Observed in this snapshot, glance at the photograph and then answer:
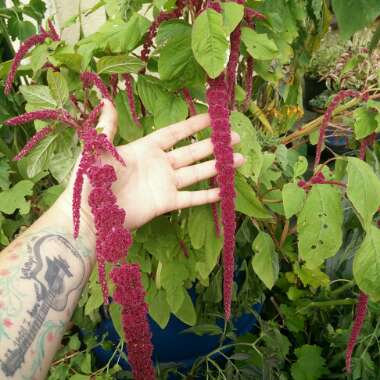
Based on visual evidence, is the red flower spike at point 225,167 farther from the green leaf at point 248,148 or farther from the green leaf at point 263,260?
the green leaf at point 263,260

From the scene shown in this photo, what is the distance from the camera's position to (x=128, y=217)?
70cm

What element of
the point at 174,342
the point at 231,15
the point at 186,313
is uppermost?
the point at 231,15

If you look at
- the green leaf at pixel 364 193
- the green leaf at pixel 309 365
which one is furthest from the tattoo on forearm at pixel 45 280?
the green leaf at pixel 309 365

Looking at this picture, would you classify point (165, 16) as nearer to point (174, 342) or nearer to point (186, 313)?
point (186, 313)

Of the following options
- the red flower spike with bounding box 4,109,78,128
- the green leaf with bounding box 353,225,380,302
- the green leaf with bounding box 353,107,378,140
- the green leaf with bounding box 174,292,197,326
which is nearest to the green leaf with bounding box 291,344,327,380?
the green leaf with bounding box 174,292,197,326

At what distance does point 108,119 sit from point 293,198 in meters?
0.33

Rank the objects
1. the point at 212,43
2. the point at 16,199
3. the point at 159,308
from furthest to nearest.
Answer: the point at 159,308 → the point at 16,199 → the point at 212,43

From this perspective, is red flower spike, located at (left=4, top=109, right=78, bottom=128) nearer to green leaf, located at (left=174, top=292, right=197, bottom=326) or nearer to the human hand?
the human hand

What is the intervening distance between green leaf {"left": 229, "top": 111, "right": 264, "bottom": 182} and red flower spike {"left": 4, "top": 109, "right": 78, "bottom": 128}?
251mm

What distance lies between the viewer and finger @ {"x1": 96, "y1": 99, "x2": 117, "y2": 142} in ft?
2.01

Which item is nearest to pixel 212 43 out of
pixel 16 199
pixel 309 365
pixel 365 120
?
pixel 365 120

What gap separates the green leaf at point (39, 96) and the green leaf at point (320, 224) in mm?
441

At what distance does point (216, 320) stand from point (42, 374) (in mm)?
667

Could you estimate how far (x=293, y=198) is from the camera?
0.70 metres
